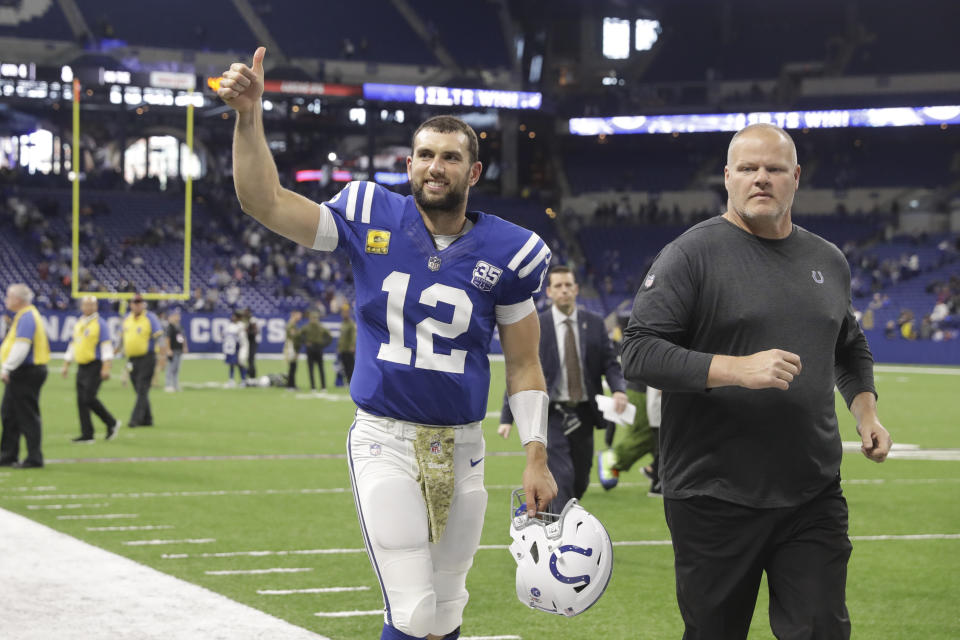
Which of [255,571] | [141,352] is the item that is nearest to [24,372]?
[141,352]

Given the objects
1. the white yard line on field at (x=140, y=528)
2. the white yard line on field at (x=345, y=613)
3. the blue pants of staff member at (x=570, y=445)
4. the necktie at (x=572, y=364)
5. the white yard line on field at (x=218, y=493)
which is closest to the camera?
the white yard line on field at (x=345, y=613)

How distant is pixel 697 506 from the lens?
4.15 m

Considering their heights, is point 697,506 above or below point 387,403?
below

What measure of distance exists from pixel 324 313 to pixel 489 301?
39496 millimetres

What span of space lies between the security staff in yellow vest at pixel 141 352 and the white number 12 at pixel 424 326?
14.5 m

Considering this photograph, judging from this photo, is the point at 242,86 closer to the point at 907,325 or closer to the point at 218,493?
the point at 218,493

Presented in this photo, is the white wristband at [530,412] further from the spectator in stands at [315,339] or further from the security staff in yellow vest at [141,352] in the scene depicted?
the spectator in stands at [315,339]

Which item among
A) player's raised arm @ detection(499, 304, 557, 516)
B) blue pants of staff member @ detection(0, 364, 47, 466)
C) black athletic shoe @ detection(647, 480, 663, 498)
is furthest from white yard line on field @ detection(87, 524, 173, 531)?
player's raised arm @ detection(499, 304, 557, 516)

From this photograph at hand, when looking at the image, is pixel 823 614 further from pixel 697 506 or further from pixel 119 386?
pixel 119 386

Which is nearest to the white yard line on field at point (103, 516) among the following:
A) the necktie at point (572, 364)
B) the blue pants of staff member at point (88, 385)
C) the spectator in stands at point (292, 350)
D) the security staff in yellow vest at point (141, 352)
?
the necktie at point (572, 364)

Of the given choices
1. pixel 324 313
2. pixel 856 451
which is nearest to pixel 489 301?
pixel 856 451

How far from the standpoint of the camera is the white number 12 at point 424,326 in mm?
4445

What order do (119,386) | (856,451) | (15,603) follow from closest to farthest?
(15,603)
(856,451)
(119,386)

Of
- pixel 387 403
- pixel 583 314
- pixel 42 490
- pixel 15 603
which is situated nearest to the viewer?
pixel 387 403
